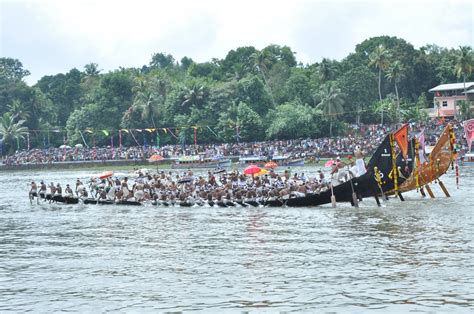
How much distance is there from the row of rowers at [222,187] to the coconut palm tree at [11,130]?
77.4m

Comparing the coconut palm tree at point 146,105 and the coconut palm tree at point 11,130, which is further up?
the coconut palm tree at point 146,105

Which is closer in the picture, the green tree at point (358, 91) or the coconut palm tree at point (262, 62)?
the green tree at point (358, 91)

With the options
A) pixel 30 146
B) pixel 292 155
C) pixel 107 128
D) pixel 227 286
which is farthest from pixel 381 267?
pixel 30 146

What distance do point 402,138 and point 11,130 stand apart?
95395 mm

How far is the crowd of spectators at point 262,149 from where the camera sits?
90250 millimetres

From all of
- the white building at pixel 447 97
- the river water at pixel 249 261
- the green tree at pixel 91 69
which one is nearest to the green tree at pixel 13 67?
the green tree at pixel 91 69

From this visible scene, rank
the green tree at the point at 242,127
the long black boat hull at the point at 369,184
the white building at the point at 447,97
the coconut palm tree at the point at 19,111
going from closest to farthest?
the long black boat hull at the point at 369,184, the green tree at the point at 242,127, the white building at the point at 447,97, the coconut palm tree at the point at 19,111

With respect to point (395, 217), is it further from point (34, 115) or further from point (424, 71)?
point (34, 115)

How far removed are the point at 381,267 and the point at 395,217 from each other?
1289 centimetres

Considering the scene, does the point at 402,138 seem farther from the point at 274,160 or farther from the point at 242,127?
the point at 242,127

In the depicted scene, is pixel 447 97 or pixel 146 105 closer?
pixel 447 97

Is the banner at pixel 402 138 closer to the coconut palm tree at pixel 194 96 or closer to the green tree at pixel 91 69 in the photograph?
the coconut palm tree at pixel 194 96

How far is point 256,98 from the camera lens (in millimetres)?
112500

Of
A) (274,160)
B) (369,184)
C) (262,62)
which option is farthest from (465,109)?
(369,184)
